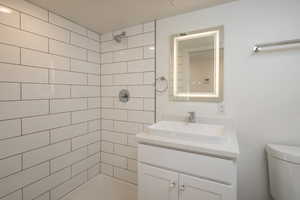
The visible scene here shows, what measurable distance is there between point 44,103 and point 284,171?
6.09 feet

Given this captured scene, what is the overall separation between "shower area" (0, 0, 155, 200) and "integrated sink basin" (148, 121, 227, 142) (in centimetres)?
34

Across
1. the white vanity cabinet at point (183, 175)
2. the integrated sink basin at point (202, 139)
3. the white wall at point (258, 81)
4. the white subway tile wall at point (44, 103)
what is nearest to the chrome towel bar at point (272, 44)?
the white wall at point (258, 81)

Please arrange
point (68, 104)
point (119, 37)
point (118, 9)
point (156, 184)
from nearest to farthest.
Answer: point (156, 184) < point (118, 9) < point (68, 104) < point (119, 37)

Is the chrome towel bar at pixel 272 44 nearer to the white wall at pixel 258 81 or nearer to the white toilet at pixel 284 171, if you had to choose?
the white wall at pixel 258 81

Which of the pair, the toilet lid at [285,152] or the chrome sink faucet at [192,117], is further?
the chrome sink faucet at [192,117]

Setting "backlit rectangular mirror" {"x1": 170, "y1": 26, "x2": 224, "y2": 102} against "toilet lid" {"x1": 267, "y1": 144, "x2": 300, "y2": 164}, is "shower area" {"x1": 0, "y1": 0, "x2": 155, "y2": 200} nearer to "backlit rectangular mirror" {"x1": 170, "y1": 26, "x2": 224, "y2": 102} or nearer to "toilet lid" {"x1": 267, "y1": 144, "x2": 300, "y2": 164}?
"backlit rectangular mirror" {"x1": 170, "y1": 26, "x2": 224, "y2": 102}

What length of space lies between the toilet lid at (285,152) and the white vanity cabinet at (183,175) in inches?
15.3

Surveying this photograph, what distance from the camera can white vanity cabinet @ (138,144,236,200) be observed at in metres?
0.85

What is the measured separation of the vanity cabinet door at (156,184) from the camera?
99 centimetres

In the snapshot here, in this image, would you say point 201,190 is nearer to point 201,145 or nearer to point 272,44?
point 201,145

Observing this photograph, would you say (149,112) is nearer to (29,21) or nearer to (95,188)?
(95,188)

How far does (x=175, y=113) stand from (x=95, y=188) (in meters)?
1.30

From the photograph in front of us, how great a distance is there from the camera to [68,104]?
1.48m

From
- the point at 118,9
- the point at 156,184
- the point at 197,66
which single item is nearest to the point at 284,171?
the point at 156,184
